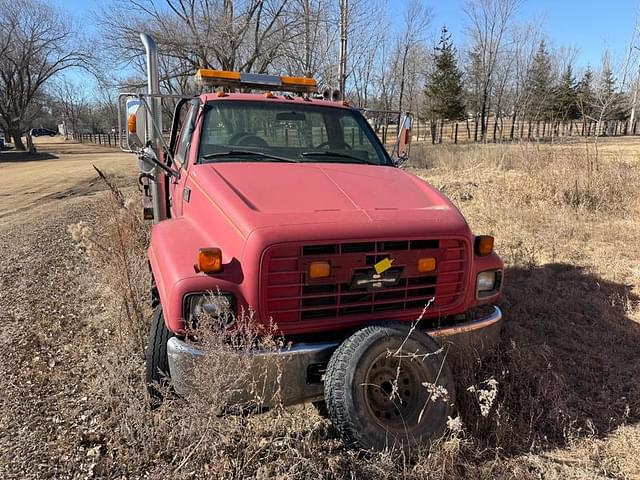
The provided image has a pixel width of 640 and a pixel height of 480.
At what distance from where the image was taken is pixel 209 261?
8.89 feet

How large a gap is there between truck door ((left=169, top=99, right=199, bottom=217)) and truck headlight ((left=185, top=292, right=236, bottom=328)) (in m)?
1.42

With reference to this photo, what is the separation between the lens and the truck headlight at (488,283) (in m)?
3.33

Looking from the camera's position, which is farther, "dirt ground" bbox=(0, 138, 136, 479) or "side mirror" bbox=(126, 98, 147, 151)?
"side mirror" bbox=(126, 98, 147, 151)

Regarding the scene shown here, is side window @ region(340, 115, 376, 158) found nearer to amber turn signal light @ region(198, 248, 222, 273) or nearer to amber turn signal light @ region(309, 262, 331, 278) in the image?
amber turn signal light @ region(309, 262, 331, 278)

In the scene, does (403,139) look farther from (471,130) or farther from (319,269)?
(471,130)

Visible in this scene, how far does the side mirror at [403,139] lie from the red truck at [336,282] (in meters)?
0.95

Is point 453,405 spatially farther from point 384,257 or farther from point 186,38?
point 186,38

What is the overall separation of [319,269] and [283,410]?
923mm

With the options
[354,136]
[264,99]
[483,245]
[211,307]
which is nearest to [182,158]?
[264,99]

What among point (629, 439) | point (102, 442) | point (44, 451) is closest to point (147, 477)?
point (102, 442)

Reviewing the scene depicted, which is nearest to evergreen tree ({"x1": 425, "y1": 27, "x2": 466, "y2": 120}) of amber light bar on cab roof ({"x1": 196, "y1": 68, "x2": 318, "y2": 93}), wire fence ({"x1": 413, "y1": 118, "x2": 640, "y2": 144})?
wire fence ({"x1": 413, "y1": 118, "x2": 640, "y2": 144})

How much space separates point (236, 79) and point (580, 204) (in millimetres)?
7281

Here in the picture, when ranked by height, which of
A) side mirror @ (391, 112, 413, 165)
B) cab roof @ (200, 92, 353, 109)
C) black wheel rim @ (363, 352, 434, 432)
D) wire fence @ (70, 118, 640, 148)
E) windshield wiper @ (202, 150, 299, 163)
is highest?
wire fence @ (70, 118, 640, 148)

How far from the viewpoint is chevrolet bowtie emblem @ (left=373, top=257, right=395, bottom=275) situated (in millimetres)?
2840
